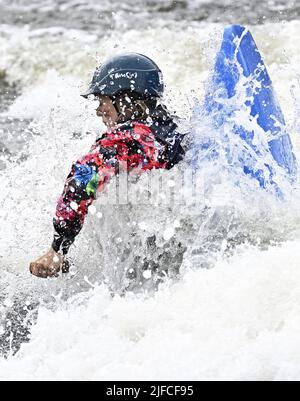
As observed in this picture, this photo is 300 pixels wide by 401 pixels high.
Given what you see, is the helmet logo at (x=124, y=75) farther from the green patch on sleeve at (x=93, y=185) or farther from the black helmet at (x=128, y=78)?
the green patch on sleeve at (x=93, y=185)

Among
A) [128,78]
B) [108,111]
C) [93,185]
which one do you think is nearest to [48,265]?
[93,185]

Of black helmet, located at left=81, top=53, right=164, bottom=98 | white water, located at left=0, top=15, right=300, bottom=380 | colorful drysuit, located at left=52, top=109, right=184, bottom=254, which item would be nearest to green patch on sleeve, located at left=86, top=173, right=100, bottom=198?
colorful drysuit, located at left=52, top=109, right=184, bottom=254

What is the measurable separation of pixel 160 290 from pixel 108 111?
0.96 metres

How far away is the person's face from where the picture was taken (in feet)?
13.5

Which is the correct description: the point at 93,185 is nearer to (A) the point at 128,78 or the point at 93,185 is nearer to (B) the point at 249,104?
(A) the point at 128,78

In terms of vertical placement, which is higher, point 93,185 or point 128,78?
point 128,78

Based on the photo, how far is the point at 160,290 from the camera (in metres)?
3.90

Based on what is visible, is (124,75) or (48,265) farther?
(124,75)

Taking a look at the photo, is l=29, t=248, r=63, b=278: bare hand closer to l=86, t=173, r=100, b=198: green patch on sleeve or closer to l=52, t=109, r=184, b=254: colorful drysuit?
l=52, t=109, r=184, b=254: colorful drysuit

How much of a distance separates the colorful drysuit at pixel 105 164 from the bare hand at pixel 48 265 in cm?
4

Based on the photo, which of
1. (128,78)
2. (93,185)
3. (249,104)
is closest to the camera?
(93,185)

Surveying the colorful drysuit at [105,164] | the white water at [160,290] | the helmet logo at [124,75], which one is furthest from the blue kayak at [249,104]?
the helmet logo at [124,75]

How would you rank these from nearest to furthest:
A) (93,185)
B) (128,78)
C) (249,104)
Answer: (93,185) < (128,78) < (249,104)

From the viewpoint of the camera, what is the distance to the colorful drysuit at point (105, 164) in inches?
153
